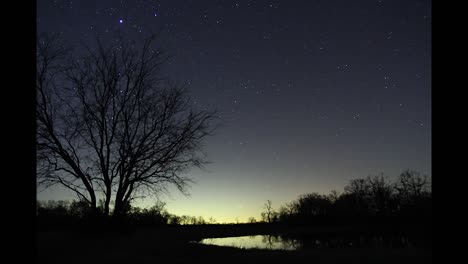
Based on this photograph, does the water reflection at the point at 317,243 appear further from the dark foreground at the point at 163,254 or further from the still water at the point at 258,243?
the dark foreground at the point at 163,254

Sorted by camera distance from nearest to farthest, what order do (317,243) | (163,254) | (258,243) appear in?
1. (163,254)
2. (317,243)
3. (258,243)

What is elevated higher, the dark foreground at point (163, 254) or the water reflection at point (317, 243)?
the dark foreground at point (163, 254)

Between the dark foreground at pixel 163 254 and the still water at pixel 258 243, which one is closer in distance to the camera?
the dark foreground at pixel 163 254

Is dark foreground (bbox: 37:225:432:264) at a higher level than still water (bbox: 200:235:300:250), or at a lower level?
higher

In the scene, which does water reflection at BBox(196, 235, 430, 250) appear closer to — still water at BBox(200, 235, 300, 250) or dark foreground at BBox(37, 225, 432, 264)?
still water at BBox(200, 235, 300, 250)

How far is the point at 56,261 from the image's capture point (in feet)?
36.6

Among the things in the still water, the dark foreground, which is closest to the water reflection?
the still water

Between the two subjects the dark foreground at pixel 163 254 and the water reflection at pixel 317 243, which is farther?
the water reflection at pixel 317 243

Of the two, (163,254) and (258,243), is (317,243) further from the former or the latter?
(163,254)

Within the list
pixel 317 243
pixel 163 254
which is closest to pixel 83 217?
pixel 163 254

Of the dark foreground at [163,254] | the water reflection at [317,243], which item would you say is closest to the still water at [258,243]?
the water reflection at [317,243]

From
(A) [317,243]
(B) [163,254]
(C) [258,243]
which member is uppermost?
(B) [163,254]
